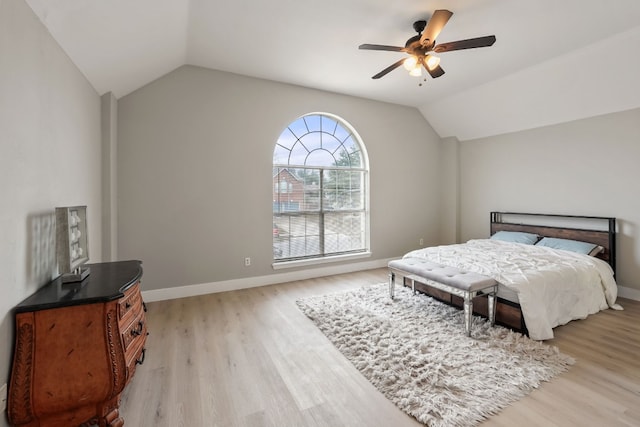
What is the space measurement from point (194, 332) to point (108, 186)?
68.6 inches

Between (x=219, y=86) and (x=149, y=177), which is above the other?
(x=219, y=86)

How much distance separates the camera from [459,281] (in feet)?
8.54

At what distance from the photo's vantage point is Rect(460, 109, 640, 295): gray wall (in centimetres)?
343

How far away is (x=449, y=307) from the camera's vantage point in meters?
3.12

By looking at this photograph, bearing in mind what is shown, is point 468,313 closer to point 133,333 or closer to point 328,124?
point 133,333

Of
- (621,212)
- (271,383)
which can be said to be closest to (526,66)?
(621,212)

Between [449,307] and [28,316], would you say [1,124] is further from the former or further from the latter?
[449,307]

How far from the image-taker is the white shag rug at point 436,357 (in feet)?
5.69

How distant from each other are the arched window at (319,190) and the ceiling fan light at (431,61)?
2.01 m

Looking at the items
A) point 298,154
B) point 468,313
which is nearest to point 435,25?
point 468,313

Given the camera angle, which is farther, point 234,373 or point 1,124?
point 234,373

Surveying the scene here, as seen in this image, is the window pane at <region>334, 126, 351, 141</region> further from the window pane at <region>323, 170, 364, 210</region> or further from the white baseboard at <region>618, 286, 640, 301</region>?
the white baseboard at <region>618, 286, 640, 301</region>

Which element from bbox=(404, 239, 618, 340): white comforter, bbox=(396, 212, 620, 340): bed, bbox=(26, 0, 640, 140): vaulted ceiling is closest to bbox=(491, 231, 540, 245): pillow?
bbox=(396, 212, 620, 340): bed

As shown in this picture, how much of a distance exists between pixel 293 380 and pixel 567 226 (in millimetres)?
4204
